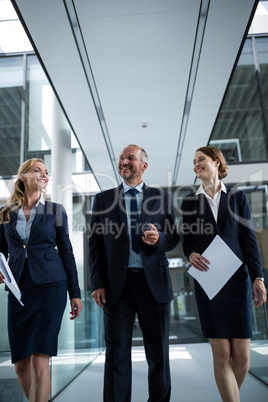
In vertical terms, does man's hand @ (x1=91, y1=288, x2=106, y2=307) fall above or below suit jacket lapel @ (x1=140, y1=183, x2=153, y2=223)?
below

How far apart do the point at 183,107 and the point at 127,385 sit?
310 centimetres

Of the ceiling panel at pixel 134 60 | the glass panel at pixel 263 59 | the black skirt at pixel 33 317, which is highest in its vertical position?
the glass panel at pixel 263 59

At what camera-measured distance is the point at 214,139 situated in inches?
265

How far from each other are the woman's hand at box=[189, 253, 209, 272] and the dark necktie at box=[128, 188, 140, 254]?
340 mm

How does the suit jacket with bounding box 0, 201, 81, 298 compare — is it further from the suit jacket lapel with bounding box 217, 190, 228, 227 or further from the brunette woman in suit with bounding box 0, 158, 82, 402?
the suit jacket lapel with bounding box 217, 190, 228, 227

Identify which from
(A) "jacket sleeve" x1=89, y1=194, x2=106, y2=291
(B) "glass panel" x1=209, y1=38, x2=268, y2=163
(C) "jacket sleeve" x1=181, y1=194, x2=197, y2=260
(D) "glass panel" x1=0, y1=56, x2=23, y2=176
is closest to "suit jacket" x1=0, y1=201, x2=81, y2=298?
(A) "jacket sleeve" x1=89, y1=194, x2=106, y2=291

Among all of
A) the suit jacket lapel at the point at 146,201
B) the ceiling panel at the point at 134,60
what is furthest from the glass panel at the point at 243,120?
the suit jacket lapel at the point at 146,201

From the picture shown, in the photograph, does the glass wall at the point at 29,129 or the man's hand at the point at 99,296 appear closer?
the man's hand at the point at 99,296

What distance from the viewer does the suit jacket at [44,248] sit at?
7.20ft

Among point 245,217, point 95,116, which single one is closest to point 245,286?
point 245,217

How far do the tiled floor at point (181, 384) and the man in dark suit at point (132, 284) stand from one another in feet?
A: 3.84

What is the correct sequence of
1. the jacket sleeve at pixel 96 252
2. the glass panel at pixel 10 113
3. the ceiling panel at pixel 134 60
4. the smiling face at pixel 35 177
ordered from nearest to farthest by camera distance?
the jacket sleeve at pixel 96 252 → the smiling face at pixel 35 177 → the ceiling panel at pixel 134 60 → the glass panel at pixel 10 113

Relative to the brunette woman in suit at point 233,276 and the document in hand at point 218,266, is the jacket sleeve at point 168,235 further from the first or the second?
the document in hand at point 218,266

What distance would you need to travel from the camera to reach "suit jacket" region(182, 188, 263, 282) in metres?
2.31
